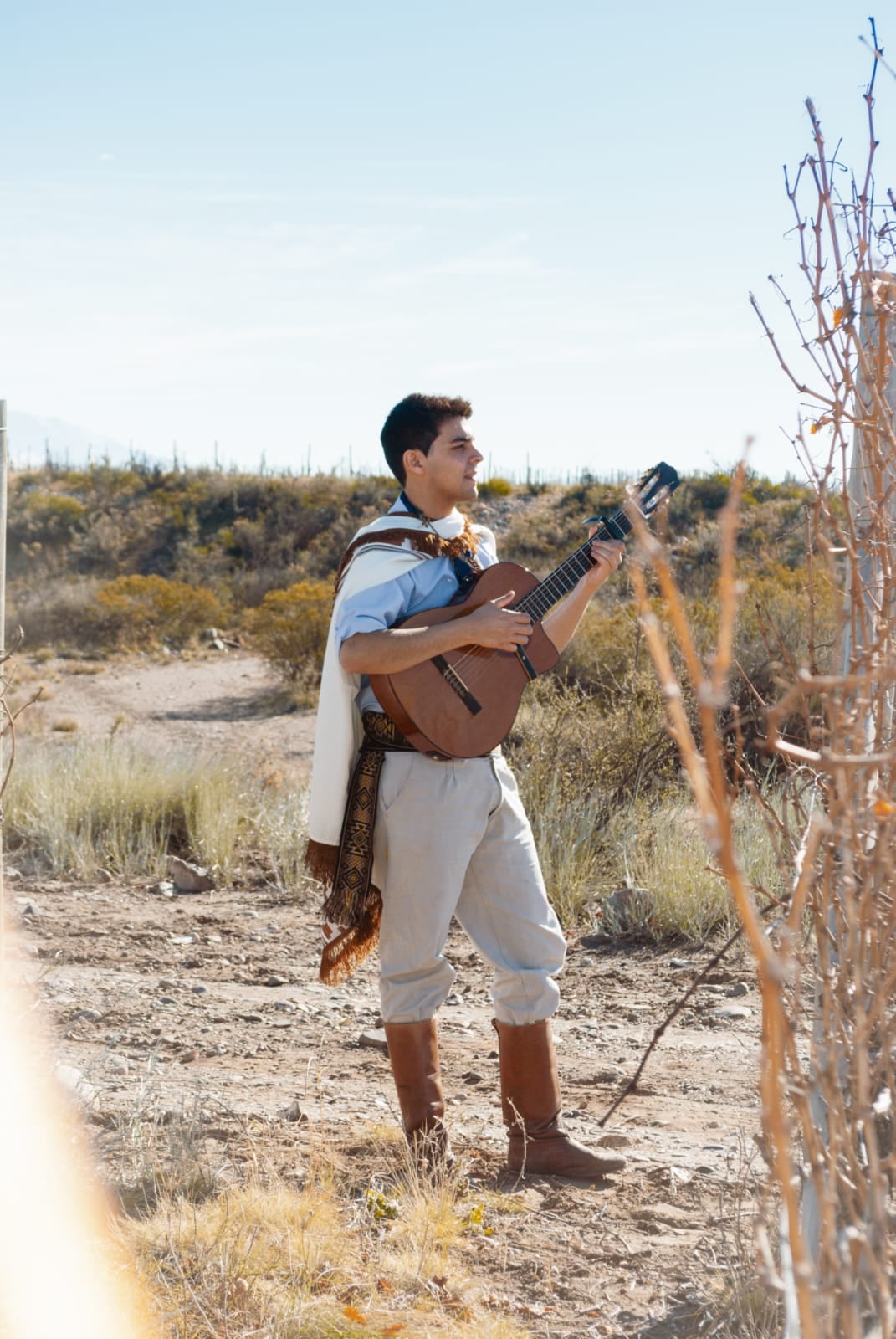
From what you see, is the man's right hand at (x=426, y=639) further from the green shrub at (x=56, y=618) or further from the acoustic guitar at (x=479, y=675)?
the green shrub at (x=56, y=618)

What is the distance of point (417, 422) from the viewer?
3398 mm

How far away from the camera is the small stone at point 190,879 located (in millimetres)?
6812

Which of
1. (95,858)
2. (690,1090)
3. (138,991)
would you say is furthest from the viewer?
(95,858)

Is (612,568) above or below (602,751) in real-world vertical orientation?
above

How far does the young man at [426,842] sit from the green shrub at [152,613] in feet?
62.3

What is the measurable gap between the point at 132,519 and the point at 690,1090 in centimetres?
3031

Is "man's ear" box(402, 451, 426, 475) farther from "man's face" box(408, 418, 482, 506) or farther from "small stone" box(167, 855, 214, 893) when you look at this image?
"small stone" box(167, 855, 214, 893)

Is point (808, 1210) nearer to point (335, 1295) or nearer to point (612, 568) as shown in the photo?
point (335, 1295)

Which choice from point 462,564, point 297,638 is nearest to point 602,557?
point 462,564

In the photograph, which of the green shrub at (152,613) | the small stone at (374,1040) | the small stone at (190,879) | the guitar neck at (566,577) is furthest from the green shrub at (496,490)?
the guitar neck at (566,577)

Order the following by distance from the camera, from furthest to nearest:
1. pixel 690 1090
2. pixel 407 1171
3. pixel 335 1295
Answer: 1. pixel 690 1090
2. pixel 407 1171
3. pixel 335 1295

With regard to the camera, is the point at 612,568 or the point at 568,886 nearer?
the point at 612,568

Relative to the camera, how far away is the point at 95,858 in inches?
281

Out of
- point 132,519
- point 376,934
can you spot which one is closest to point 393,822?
point 376,934
